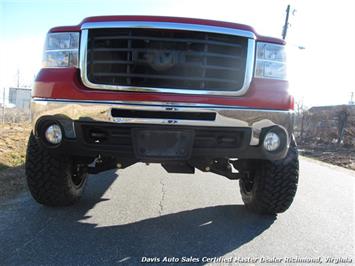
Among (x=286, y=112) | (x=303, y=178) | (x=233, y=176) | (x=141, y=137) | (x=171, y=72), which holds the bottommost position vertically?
(x=303, y=178)

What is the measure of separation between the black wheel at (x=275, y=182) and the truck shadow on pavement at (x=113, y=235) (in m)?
0.18

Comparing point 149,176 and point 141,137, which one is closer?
point 141,137

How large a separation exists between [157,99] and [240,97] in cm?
69

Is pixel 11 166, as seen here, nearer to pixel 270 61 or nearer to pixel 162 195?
pixel 162 195

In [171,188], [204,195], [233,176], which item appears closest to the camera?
[233,176]

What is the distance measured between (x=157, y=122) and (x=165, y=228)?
1.06 m

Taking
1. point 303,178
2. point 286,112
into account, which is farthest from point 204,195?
point 303,178

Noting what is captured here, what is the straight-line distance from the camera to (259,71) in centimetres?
373

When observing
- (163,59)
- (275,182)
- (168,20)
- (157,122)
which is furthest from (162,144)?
(275,182)

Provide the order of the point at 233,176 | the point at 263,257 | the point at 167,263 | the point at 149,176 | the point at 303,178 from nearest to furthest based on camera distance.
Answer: the point at 167,263
the point at 263,257
the point at 233,176
the point at 149,176
the point at 303,178

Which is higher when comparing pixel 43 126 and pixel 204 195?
pixel 43 126

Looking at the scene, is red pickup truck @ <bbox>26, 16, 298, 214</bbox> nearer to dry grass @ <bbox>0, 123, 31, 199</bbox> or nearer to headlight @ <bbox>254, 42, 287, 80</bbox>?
headlight @ <bbox>254, 42, 287, 80</bbox>

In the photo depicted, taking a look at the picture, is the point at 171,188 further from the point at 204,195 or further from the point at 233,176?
the point at 233,176

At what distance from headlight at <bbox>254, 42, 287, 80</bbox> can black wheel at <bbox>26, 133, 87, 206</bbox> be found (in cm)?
200
